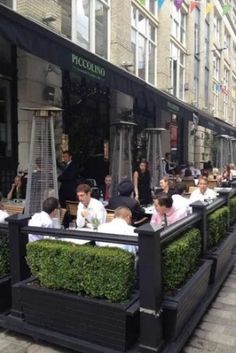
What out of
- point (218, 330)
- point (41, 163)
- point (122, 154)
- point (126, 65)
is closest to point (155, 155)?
point (122, 154)

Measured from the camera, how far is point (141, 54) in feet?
54.0

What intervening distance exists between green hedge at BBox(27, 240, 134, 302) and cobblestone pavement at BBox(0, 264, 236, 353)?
55cm

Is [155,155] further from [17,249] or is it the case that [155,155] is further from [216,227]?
[17,249]

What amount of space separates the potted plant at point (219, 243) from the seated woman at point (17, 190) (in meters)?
3.86

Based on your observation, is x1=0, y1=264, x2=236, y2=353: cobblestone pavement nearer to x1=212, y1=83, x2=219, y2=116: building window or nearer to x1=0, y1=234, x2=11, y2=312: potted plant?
x1=0, y1=234, x2=11, y2=312: potted plant

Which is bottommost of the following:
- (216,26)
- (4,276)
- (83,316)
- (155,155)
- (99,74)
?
(83,316)

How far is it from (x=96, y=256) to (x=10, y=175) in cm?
590

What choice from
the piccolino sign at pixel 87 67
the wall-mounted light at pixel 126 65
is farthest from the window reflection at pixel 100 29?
the piccolino sign at pixel 87 67

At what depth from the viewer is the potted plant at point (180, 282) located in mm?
3506

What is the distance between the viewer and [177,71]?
20906 millimetres

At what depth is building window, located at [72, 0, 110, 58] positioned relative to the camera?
11633 mm

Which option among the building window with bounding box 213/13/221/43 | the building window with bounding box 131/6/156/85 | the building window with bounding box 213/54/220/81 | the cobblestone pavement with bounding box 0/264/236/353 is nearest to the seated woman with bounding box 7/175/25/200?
the cobblestone pavement with bounding box 0/264/236/353

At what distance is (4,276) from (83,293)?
0.98 meters

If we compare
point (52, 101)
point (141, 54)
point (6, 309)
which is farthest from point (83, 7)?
point (6, 309)
